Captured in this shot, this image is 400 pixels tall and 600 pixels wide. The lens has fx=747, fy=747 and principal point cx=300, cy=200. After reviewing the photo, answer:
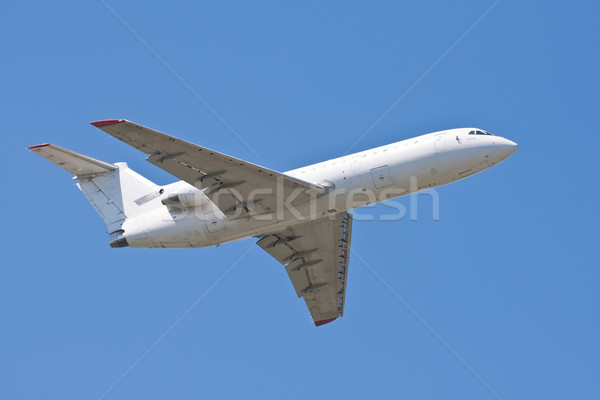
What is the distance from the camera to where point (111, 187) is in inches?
1554

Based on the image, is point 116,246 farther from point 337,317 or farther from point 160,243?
point 337,317

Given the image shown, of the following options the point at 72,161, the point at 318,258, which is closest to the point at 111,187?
the point at 72,161

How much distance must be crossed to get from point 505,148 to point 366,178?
6.32 m

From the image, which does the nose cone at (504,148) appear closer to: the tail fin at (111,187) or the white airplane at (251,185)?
the white airplane at (251,185)

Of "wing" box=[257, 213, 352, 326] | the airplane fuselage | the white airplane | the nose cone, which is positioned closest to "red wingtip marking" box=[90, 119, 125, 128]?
the white airplane

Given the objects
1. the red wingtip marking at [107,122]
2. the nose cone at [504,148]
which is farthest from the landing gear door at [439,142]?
the red wingtip marking at [107,122]

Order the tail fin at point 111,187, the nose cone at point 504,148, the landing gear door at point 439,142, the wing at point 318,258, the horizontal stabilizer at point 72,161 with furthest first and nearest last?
the wing at point 318,258, the tail fin at point 111,187, the horizontal stabilizer at point 72,161, the landing gear door at point 439,142, the nose cone at point 504,148

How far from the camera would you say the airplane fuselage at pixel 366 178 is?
33.4 m

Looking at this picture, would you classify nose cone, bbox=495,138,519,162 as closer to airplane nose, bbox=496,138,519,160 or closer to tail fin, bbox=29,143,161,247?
airplane nose, bbox=496,138,519,160

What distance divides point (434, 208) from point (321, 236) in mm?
6357

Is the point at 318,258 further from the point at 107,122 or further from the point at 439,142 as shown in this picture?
the point at 107,122

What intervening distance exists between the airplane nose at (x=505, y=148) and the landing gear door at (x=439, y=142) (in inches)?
94.2

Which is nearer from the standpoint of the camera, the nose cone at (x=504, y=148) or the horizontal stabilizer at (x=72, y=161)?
the nose cone at (x=504, y=148)

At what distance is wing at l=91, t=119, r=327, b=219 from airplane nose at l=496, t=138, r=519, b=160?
800 centimetres
